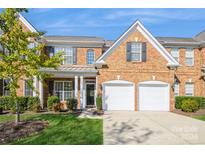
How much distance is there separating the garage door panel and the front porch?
1362 millimetres

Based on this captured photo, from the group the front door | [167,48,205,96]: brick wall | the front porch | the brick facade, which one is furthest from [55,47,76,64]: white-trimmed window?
[167,48,205,96]: brick wall

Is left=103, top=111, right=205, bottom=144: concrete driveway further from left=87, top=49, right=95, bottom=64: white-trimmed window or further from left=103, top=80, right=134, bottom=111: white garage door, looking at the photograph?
left=87, top=49, right=95, bottom=64: white-trimmed window

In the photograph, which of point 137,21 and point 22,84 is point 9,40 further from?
point 137,21

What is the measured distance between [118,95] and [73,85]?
14.3ft

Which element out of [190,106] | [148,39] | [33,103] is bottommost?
[190,106]

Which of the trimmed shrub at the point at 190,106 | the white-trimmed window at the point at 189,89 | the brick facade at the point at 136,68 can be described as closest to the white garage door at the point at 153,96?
the brick facade at the point at 136,68

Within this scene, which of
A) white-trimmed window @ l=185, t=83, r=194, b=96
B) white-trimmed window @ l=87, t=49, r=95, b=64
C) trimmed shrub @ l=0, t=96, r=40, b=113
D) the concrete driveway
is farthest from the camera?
white-trimmed window @ l=185, t=83, r=194, b=96

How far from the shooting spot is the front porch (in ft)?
73.3

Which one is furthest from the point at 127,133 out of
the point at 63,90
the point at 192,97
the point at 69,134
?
the point at 192,97

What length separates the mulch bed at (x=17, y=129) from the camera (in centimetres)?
1134

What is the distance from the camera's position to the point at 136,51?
22.6m

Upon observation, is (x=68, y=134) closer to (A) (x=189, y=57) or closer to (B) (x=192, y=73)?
(B) (x=192, y=73)

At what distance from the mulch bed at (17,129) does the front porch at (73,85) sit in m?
8.17
